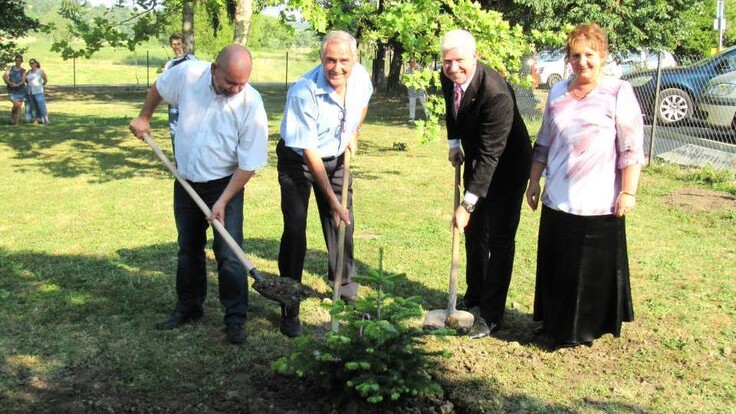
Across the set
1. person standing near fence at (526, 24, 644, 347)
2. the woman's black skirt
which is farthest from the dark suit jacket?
the woman's black skirt

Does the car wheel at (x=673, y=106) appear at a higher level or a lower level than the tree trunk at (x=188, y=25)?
lower

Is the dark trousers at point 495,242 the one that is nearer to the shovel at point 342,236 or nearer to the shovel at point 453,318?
the shovel at point 453,318

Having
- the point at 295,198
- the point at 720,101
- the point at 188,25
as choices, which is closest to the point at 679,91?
the point at 720,101

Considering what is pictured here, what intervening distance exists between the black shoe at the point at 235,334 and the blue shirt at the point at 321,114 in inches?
44.9

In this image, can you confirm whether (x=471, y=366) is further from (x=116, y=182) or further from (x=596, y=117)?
(x=116, y=182)

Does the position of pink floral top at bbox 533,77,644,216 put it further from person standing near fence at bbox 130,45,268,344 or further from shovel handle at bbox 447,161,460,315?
person standing near fence at bbox 130,45,268,344

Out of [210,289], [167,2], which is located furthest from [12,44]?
[210,289]

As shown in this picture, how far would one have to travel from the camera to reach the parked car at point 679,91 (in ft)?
40.0

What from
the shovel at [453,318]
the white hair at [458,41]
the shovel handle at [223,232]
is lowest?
the shovel at [453,318]

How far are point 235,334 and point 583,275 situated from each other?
2.09 metres

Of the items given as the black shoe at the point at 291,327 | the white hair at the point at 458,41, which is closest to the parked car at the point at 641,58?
the white hair at the point at 458,41

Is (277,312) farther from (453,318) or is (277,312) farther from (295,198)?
(453,318)

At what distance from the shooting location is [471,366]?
410cm

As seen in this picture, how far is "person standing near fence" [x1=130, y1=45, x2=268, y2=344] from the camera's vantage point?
4.15 metres
